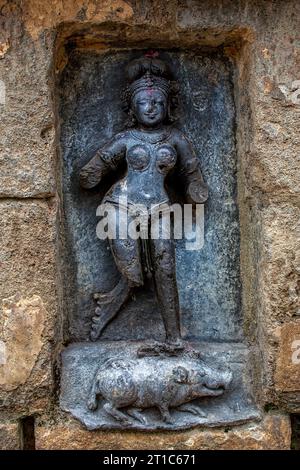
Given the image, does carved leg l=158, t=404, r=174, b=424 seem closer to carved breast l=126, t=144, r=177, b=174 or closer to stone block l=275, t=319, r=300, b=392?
stone block l=275, t=319, r=300, b=392

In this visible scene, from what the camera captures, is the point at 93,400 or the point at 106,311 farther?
the point at 106,311

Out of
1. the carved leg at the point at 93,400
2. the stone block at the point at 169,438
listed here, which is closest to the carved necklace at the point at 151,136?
the carved leg at the point at 93,400

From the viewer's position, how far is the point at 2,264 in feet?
8.91

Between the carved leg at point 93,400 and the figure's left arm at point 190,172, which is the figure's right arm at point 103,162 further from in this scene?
the carved leg at point 93,400

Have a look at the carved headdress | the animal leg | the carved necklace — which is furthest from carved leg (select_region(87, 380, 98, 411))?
the carved headdress

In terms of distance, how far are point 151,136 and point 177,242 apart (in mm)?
470

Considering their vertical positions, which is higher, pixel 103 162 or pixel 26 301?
pixel 103 162

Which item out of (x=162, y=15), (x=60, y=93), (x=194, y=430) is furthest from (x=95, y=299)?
(x=162, y=15)

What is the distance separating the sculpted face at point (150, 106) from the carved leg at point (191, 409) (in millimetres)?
1155

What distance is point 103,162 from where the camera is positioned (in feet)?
9.55

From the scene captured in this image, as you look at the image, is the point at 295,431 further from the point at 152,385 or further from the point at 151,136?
the point at 151,136

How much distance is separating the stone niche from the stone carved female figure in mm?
91

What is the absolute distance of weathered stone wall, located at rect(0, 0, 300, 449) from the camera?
2.69m

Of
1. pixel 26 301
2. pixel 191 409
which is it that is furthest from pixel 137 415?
pixel 26 301
